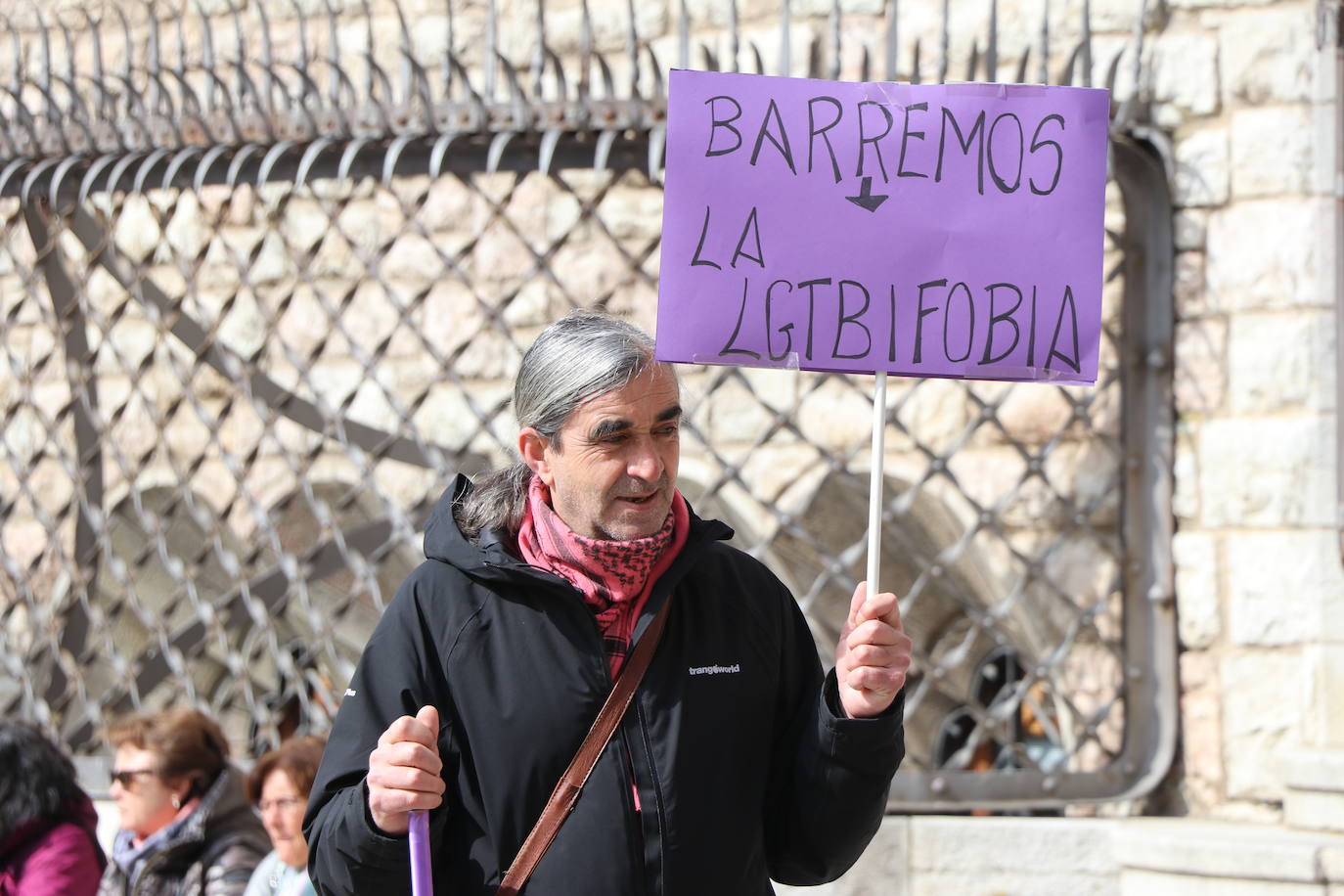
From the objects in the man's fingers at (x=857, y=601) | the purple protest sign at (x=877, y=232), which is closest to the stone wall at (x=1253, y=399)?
the purple protest sign at (x=877, y=232)

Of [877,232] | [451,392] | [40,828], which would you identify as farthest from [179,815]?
[877,232]

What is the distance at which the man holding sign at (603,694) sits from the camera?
1.71 metres

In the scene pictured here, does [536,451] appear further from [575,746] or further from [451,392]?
[451,392]

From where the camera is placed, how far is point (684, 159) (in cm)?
194

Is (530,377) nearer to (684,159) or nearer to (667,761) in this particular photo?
(684,159)

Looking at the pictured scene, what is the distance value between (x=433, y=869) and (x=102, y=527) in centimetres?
354

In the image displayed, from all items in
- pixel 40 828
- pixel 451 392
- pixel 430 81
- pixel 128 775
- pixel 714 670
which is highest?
pixel 430 81

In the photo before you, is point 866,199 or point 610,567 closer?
point 610,567

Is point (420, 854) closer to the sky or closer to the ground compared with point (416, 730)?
closer to the ground

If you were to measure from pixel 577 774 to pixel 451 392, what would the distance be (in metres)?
3.60

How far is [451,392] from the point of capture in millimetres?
5211

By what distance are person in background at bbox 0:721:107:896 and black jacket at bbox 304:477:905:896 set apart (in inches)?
67.7

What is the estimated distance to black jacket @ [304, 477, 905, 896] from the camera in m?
1.70

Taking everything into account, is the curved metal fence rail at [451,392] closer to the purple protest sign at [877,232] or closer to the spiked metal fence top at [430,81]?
the spiked metal fence top at [430,81]
